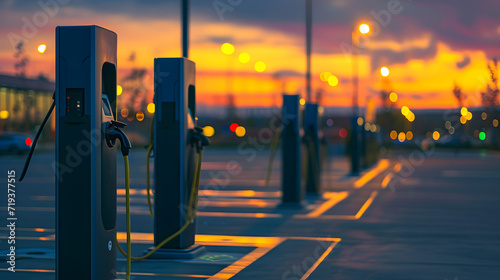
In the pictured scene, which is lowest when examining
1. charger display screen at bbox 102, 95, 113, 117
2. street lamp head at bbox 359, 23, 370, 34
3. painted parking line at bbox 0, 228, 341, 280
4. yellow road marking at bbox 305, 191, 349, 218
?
yellow road marking at bbox 305, 191, 349, 218

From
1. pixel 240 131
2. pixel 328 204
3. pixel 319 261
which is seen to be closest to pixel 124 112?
pixel 240 131

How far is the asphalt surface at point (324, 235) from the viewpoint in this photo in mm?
8719

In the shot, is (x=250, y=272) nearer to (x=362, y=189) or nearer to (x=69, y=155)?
(x=69, y=155)

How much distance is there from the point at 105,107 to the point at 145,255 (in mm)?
2907

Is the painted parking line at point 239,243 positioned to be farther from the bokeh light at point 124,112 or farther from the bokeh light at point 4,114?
the bokeh light at point 124,112

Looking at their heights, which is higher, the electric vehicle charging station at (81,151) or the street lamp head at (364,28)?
the street lamp head at (364,28)

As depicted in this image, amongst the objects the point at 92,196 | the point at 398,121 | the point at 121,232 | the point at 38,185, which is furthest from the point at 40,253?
the point at 398,121

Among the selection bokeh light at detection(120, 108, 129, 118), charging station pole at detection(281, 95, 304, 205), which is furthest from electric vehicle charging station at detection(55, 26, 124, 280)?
bokeh light at detection(120, 108, 129, 118)

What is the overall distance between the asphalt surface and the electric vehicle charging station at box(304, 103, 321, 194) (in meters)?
0.52

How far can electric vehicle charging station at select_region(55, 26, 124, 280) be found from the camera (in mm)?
6617

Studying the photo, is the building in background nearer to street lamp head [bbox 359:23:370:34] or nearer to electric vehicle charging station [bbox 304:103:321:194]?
street lamp head [bbox 359:23:370:34]

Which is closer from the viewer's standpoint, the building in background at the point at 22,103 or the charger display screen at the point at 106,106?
the charger display screen at the point at 106,106

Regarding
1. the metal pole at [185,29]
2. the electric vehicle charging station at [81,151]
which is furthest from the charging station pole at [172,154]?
the electric vehicle charging station at [81,151]

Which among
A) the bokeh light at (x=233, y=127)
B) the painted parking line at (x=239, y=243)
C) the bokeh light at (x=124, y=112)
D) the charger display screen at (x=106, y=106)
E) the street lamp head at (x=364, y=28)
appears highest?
the street lamp head at (x=364, y=28)
